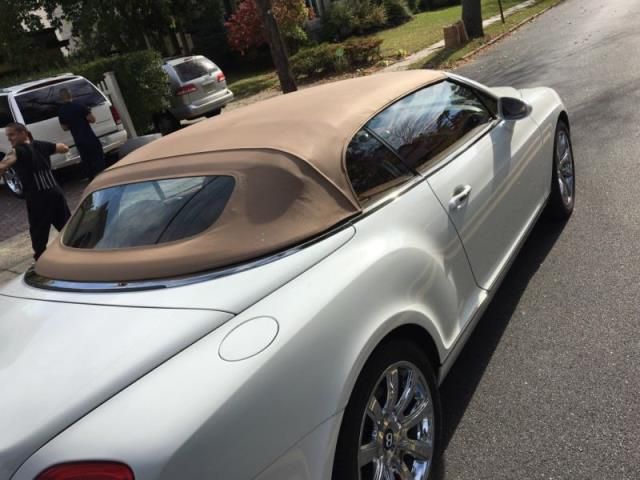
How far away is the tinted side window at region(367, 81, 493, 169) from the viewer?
113 inches

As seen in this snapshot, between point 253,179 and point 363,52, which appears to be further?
point 363,52

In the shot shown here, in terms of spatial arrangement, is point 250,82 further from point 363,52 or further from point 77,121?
point 77,121

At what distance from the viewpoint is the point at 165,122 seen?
14305mm

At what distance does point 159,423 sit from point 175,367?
22 cm

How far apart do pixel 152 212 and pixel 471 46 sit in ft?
51.8

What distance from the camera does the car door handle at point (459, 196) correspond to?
9.11 ft

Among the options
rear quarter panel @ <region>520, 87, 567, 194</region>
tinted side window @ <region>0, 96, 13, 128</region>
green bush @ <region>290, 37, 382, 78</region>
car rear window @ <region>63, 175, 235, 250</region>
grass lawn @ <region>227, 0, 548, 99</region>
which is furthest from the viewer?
grass lawn @ <region>227, 0, 548, 99</region>

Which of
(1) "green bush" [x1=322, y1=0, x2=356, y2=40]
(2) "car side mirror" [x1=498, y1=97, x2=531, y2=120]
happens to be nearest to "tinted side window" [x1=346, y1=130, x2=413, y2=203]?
(2) "car side mirror" [x1=498, y1=97, x2=531, y2=120]

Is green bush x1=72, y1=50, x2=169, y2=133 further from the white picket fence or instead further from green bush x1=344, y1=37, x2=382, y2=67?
green bush x1=344, y1=37, x2=382, y2=67

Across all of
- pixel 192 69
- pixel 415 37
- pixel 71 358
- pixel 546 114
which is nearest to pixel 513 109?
pixel 546 114

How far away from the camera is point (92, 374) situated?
169cm

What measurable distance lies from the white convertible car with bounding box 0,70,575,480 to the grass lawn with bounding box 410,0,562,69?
12.6 metres

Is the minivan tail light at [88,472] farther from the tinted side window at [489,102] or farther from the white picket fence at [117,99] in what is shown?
the white picket fence at [117,99]

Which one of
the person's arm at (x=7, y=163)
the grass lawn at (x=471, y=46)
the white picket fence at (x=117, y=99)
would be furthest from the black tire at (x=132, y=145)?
the grass lawn at (x=471, y=46)
